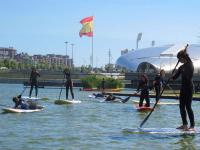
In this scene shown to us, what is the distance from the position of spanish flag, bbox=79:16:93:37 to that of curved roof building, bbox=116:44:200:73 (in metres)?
15.0

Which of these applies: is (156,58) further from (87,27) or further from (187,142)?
(187,142)

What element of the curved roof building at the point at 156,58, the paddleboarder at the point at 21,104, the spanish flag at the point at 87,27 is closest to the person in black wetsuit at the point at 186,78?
the paddleboarder at the point at 21,104

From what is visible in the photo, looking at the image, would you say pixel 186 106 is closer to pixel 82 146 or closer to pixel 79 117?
pixel 82 146

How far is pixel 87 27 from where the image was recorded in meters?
86.7

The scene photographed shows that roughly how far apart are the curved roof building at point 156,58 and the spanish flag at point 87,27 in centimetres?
1499

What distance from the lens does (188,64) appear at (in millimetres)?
14289

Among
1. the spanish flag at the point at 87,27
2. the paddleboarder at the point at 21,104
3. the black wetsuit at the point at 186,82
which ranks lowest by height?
the paddleboarder at the point at 21,104

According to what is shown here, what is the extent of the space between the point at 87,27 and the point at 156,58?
60.9 ft

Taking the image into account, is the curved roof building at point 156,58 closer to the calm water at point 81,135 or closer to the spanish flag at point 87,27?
the spanish flag at point 87,27

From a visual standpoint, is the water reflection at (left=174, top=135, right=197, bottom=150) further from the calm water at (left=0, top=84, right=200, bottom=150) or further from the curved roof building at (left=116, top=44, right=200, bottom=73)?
the curved roof building at (left=116, top=44, right=200, bottom=73)

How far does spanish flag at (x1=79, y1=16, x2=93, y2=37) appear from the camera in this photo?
86000 millimetres

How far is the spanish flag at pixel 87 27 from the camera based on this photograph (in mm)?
86000

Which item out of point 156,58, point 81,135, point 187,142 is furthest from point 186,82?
point 156,58

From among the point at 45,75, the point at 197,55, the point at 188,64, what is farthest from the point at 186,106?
the point at 45,75
